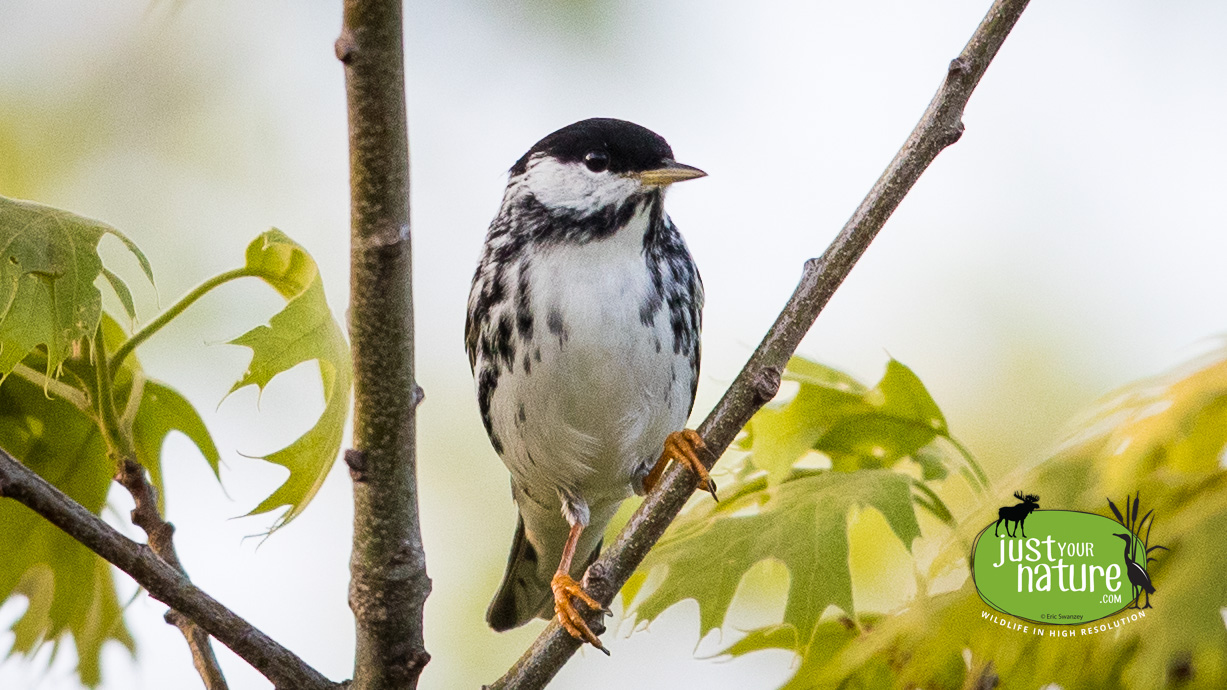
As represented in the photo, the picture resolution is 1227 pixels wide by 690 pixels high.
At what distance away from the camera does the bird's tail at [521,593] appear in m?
2.28

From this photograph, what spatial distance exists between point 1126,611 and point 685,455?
0.69m

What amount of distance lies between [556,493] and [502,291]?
50cm

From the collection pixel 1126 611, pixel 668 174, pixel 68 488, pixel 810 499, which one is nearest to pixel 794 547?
pixel 810 499

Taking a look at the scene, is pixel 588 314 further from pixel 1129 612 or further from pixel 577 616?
pixel 1129 612

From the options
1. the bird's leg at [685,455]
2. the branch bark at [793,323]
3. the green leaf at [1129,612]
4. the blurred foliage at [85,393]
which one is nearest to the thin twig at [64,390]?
the blurred foliage at [85,393]

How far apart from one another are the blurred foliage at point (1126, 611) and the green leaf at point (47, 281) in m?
0.89

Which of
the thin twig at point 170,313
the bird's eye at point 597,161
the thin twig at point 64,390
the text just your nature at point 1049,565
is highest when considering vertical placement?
the bird's eye at point 597,161

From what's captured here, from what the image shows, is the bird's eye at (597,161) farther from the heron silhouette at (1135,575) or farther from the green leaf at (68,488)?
the heron silhouette at (1135,575)

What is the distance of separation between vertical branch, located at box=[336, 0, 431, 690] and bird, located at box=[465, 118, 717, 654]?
47cm

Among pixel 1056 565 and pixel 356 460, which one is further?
pixel 1056 565

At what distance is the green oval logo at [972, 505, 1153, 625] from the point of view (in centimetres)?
123

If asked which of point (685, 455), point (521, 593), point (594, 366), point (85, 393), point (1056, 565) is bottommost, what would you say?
point (521, 593)

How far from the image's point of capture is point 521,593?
90.8 inches

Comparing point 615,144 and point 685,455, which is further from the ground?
point 615,144
